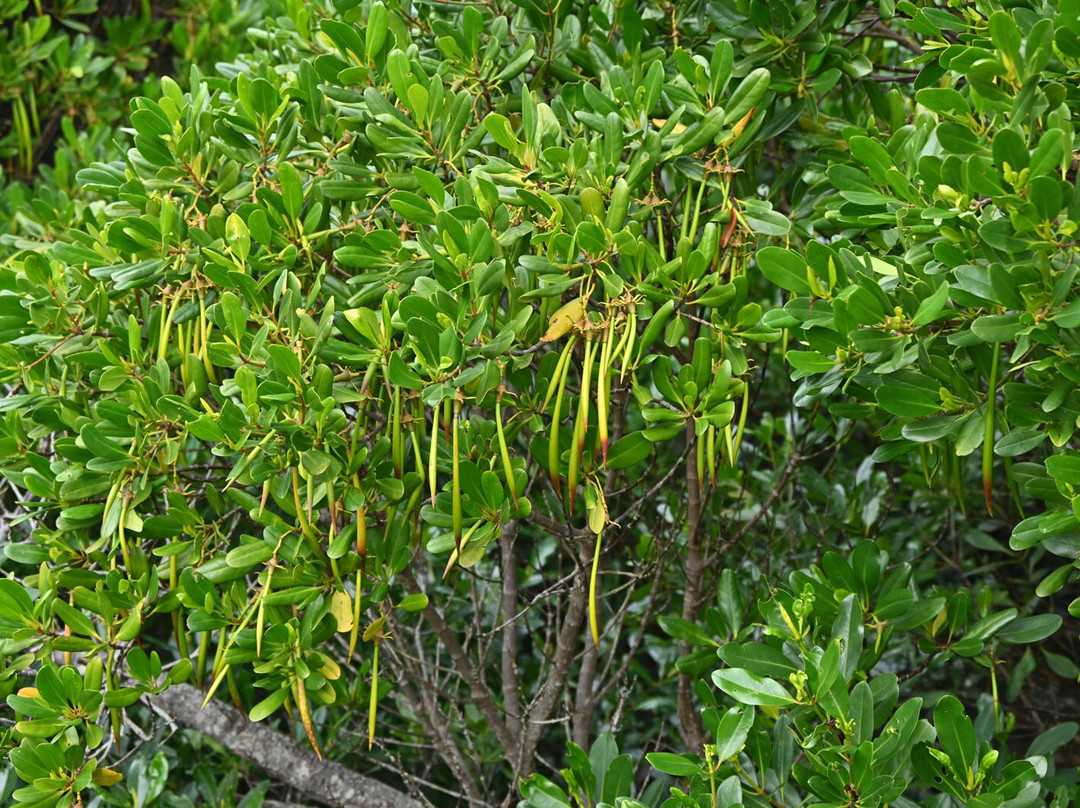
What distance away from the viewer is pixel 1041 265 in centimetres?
109

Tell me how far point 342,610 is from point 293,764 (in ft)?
2.37

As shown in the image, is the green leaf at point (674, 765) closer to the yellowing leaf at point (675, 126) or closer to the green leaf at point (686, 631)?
the green leaf at point (686, 631)

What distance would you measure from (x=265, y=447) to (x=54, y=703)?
0.53 metres

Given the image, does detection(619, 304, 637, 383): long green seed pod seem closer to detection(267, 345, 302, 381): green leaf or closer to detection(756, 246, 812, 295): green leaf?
detection(756, 246, 812, 295): green leaf

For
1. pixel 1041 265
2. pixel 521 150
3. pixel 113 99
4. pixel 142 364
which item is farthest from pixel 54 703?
pixel 113 99

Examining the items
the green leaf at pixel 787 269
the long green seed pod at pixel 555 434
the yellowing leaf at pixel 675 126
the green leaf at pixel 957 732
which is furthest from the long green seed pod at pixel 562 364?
the green leaf at pixel 957 732

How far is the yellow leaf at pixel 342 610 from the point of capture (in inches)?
52.8

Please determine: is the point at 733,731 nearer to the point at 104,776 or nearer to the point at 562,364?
the point at 562,364

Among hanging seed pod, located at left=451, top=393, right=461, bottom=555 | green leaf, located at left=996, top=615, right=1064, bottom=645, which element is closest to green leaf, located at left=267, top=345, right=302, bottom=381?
hanging seed pod, located at left=451, top=393, right=461, bottom=555

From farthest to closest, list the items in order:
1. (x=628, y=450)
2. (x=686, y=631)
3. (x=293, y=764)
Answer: (x=293, y=764), (x=686, y=631), (x=628, y=450)

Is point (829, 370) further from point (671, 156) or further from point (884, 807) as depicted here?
point (884, 807)

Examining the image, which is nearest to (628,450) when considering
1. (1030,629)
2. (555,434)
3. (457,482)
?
(555,434)

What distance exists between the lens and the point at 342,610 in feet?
4.44

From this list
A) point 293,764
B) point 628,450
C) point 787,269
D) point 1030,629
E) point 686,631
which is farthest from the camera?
point 293,764
